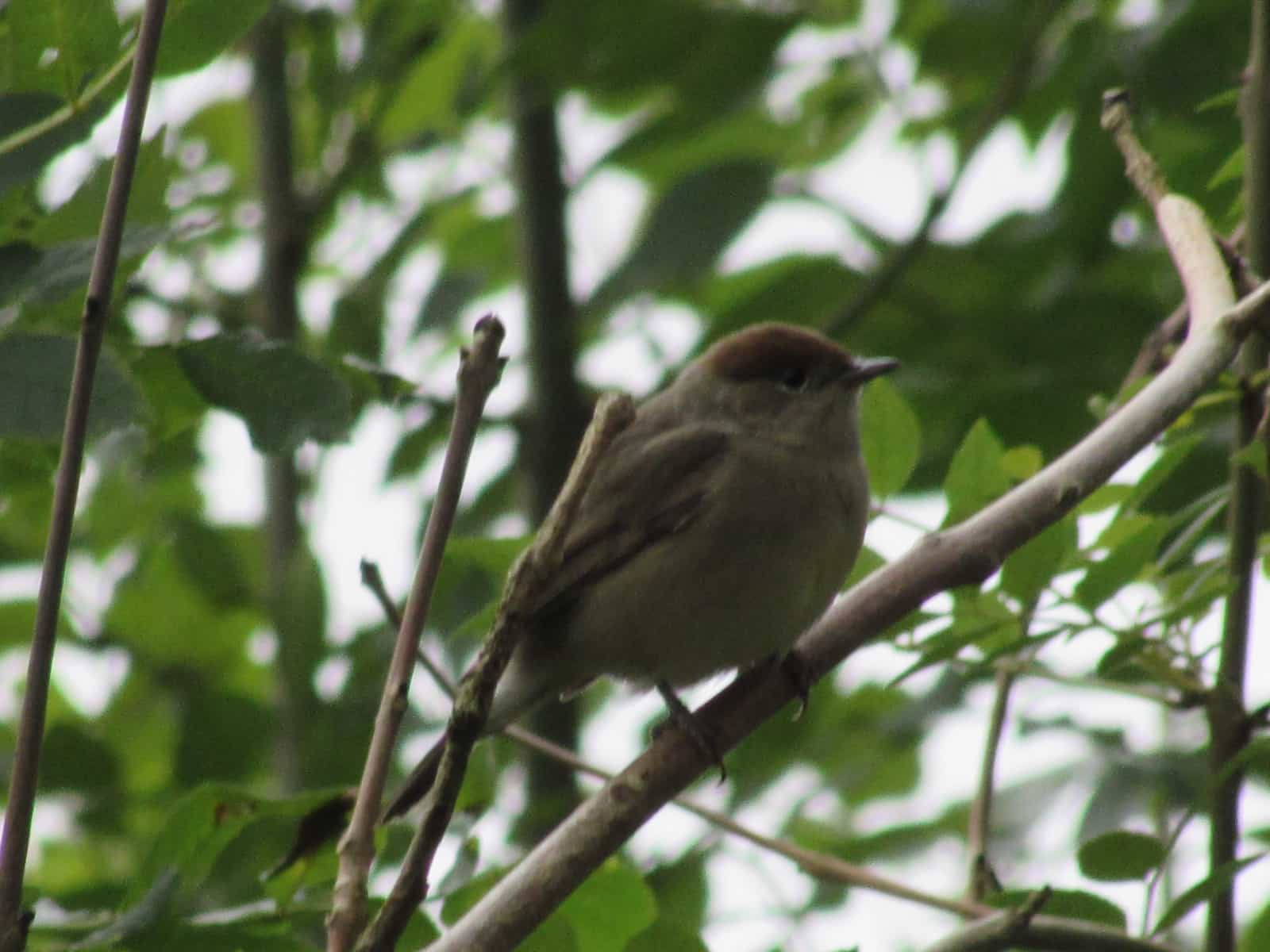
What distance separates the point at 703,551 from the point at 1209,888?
1642 millimetres

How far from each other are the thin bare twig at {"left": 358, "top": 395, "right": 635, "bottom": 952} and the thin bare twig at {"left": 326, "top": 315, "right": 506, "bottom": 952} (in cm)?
5

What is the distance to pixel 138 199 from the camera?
7.80 feet

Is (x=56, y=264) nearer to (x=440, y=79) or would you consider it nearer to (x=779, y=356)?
(x=779, y=356)

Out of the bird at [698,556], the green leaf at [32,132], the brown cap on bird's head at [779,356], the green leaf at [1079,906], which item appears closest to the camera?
the green leaf at [32,132]

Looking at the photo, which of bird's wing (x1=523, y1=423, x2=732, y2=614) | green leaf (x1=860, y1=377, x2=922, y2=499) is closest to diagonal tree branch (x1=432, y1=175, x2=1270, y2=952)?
green leaf (x1=860, y1=377, x2=922, y2=499)

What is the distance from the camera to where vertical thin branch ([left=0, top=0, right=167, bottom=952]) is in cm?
163

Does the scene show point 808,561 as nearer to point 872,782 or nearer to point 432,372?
point 872,782

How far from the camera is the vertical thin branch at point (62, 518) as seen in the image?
5.36 feet

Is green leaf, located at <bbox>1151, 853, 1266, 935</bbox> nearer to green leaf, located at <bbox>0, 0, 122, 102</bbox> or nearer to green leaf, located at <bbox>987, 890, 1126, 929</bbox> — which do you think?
green leaf, located at <bbox>987, 890, 1126, 929</bbox>

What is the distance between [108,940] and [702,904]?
199 cm

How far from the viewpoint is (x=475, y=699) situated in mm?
1745

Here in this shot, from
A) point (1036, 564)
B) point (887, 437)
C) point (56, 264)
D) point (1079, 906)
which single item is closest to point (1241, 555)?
point (1036, 564)

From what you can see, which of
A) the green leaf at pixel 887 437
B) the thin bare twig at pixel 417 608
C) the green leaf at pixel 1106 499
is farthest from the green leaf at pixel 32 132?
the green leaf at pixel 1106 499

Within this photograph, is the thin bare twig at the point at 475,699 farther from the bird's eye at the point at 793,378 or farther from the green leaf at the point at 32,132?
the bird's eye at the point at 793,378
